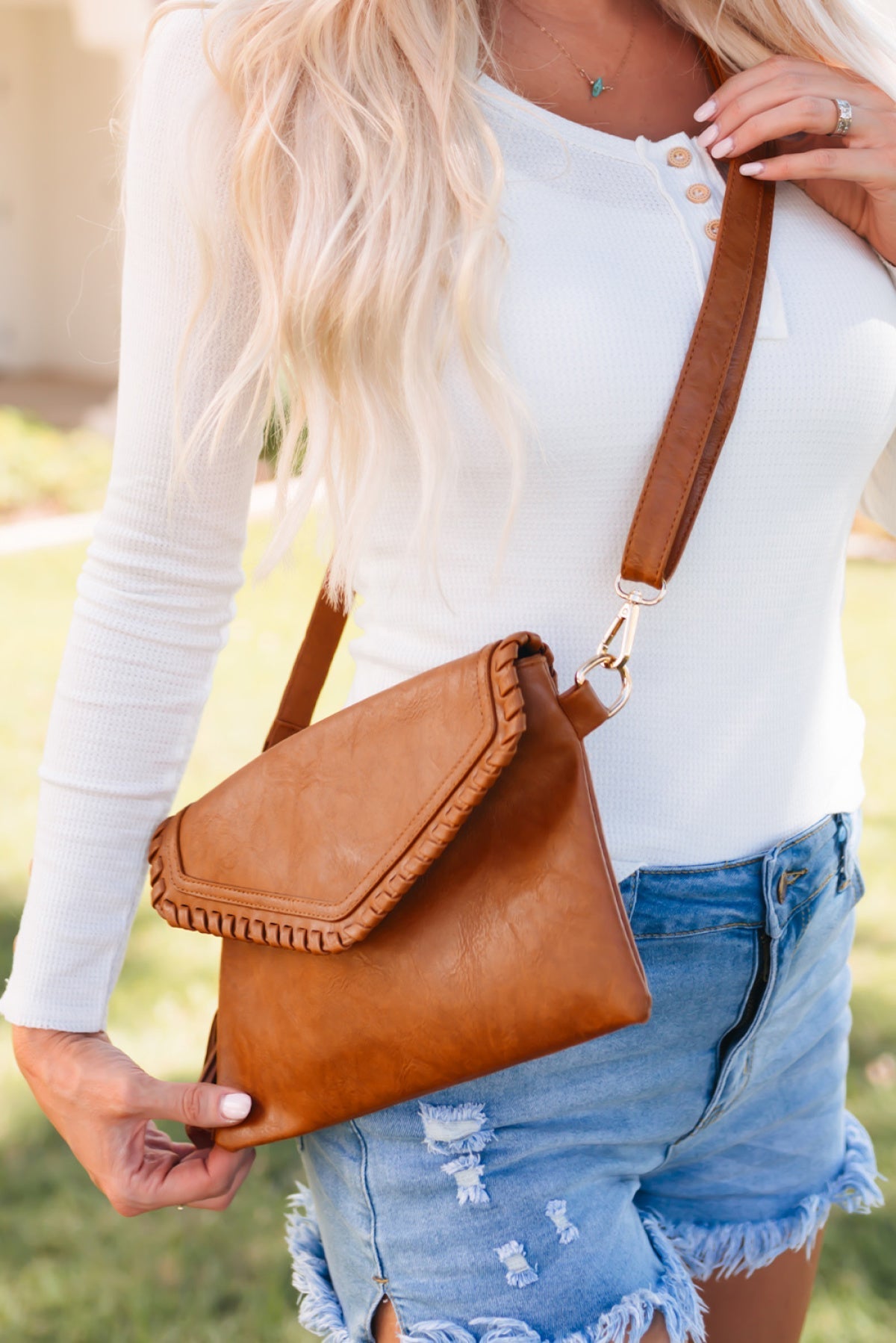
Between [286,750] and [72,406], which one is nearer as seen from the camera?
[286,750]

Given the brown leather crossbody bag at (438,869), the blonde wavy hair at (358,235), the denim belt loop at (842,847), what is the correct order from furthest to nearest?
the denim belt loop at (842,847) → the blonde wavy hair at (358,235) → the brown leather crossbody bag at (438,869)

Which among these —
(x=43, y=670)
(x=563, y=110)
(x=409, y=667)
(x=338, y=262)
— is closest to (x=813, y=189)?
(x=563, y=110)

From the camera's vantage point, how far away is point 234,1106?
118 cm

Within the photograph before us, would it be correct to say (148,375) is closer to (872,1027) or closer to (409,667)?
(409,667)

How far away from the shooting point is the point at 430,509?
3.77 feet

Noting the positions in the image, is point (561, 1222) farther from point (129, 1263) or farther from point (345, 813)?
point (129, 1263)

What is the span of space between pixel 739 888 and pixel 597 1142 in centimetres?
27

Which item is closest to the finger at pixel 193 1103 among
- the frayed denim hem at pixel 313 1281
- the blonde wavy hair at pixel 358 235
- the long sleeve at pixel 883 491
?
the frayed denim hem at pixel 313 1281

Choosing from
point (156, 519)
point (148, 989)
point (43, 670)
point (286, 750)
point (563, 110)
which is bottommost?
point (43, 670)

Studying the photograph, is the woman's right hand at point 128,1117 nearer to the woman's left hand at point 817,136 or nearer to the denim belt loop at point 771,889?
the denim belt loop at point 771,889

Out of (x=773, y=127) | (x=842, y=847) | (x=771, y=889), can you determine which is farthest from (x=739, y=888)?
(x=773, y=127)

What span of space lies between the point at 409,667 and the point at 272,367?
305 mm

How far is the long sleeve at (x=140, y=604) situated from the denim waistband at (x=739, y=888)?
474mm

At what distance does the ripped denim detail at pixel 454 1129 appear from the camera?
3.81 feet
